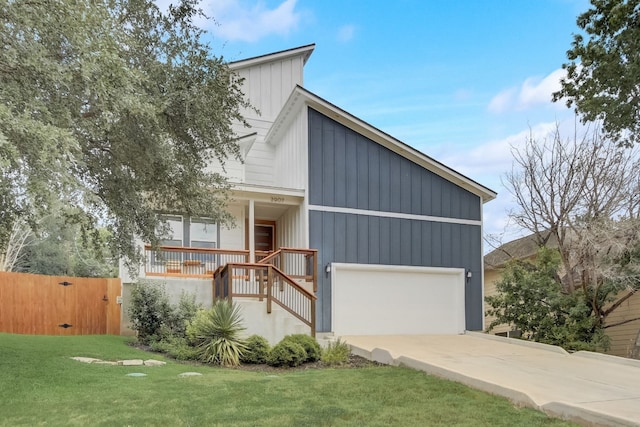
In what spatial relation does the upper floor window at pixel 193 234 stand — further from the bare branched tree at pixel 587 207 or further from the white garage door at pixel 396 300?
the bare branched tree at pixel 587 207

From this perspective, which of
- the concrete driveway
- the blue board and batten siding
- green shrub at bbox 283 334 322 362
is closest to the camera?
the concrete driveway

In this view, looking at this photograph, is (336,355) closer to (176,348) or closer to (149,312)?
(176,348)

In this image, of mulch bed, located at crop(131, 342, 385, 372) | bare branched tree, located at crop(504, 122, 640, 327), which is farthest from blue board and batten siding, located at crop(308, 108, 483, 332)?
mulch bed, located at crop(131, 342, 385, 372)

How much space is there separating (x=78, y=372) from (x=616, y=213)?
41.1ft

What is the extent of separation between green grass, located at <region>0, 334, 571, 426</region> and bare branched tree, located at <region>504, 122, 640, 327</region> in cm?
603

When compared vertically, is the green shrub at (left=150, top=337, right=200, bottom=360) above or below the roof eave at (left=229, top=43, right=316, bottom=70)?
below

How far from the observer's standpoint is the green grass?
16.5 feet

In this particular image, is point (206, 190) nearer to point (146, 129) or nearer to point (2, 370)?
point (146, 129)

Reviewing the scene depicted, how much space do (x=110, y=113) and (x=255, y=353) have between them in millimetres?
5357

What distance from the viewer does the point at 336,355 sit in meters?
9.20

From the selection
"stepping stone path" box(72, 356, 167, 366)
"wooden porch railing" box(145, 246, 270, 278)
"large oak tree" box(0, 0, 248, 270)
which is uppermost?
"large oak tree" box(0, 0, 248, 270)

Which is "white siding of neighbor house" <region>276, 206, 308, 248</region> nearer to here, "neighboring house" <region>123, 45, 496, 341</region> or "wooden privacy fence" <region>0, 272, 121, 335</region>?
"neighboring house" <region>123, 45, 496, 341</region>

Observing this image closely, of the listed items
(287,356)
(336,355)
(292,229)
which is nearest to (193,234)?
(292,229)

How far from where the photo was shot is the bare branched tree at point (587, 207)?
1066 cm
